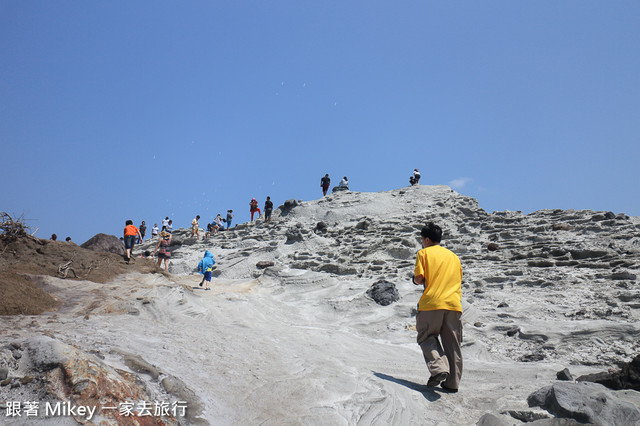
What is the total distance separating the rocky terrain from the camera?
125 inches

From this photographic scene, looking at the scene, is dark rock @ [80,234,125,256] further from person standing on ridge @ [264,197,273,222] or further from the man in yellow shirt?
the man in yellow shirt

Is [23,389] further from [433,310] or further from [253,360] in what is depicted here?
[433,310]

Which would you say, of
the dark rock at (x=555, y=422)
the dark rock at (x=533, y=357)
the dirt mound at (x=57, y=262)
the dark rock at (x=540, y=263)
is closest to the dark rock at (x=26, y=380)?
the dark rock at (x=555, y=422)

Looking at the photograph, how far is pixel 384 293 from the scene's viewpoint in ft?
27.5

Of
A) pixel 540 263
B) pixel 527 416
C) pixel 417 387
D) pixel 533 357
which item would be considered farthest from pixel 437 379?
pixel 540 263

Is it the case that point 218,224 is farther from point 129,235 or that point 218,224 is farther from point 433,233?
point 433,233

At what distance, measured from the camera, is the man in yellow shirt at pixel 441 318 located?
13.0 ft

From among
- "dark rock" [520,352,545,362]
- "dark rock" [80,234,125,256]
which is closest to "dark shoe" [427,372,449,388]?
"dark rock" [520,352,545,362]

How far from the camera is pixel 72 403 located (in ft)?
8.41

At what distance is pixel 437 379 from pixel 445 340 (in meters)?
0.35

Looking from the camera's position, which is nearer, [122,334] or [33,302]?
[122,334]

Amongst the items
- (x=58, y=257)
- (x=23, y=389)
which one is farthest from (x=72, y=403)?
(x=58, y=257)

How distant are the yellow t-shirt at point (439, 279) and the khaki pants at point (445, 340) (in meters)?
0.08

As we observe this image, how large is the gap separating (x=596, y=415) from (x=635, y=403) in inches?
19.4
